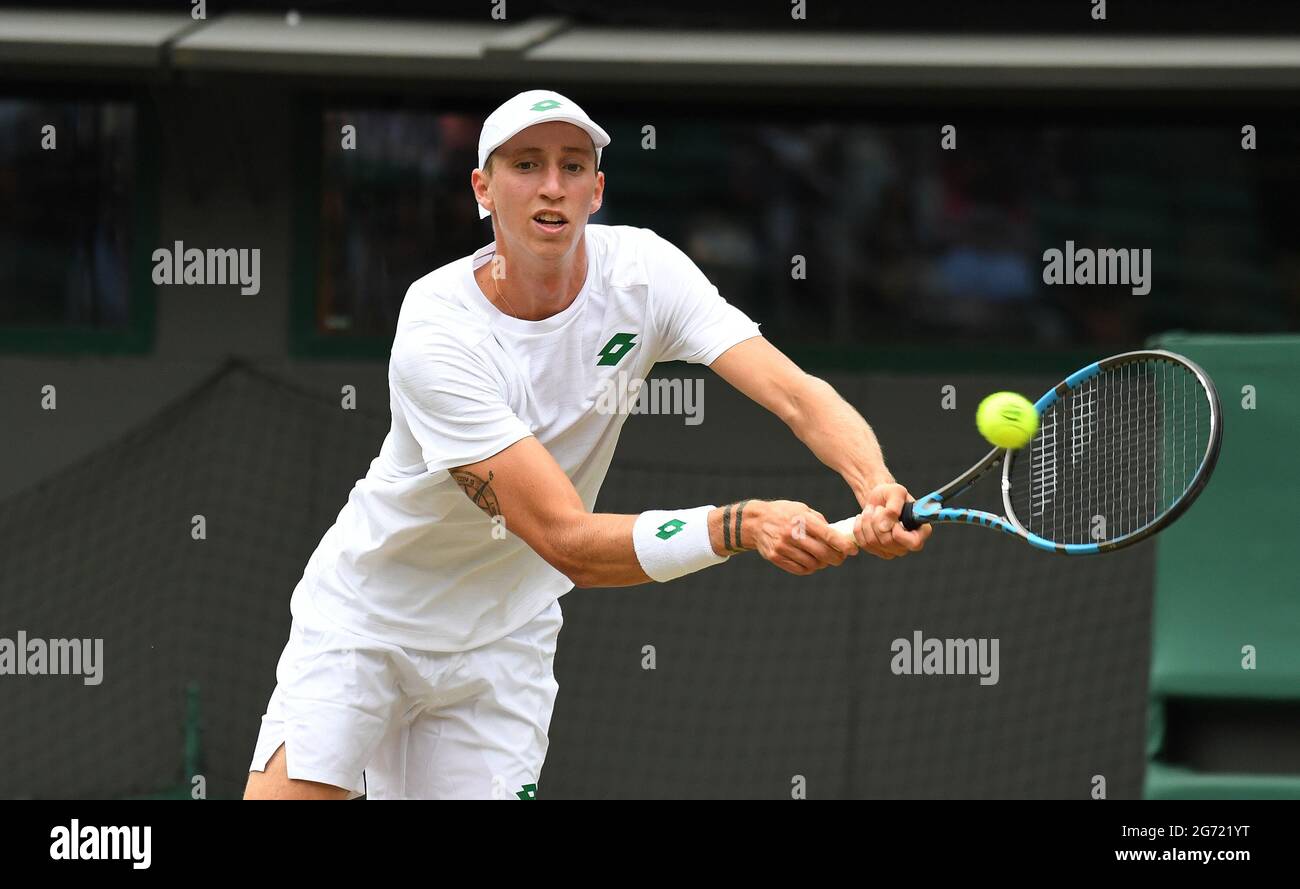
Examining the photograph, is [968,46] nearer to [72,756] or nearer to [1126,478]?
[1126,478]

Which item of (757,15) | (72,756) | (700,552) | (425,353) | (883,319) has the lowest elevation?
(72,756)

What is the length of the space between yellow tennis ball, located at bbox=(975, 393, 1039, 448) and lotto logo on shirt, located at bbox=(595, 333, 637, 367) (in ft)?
2.78

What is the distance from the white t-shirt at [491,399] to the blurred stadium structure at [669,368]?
2.82 metres

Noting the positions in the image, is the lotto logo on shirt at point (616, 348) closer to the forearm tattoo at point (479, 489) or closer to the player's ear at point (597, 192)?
the player's ear at point (597, 192)

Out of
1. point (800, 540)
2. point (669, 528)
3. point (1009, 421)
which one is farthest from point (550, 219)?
point (1009, 421)

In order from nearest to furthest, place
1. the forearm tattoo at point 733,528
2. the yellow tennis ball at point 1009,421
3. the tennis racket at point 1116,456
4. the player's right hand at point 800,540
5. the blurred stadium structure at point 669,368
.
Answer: the player's right hand at point 800,540, the forearm tattoo at point 733,528, the yellow tennis ball at point 1009,421, the tennis racket at point 1116,456, the blurred stadium structure at point 669,368

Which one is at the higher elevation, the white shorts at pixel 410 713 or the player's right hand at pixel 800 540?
the player's right hand at pixel 800 540

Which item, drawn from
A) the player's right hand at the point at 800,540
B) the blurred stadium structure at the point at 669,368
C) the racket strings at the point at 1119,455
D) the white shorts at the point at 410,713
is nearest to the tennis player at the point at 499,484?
the white shorts at the point at 410,713

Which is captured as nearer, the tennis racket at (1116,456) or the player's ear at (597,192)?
the player's ear at (597,192)

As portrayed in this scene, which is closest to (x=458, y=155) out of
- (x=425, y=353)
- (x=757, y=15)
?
(x=757, y=15)

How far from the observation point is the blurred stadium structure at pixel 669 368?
7.04 m

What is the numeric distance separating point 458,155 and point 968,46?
2.11 metres

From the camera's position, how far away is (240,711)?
7129mm

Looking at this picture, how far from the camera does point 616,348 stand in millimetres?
4125
